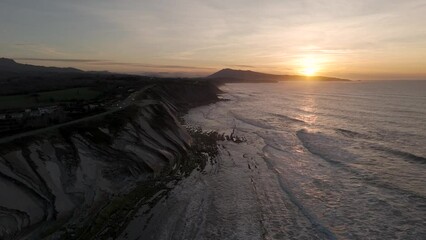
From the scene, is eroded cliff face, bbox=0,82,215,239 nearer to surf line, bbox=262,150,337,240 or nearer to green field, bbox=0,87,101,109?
surf line, bbox=262,150,337,240

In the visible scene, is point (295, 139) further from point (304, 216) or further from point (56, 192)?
point (56, 192)

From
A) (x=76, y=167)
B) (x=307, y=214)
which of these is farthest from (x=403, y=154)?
(x=76, y=167)

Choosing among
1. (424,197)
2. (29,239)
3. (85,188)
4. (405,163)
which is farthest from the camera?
(405,163)

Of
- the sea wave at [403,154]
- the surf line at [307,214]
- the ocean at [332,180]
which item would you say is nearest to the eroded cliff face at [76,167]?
the ocean at [332,180]

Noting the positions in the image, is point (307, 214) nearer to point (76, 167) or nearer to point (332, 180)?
point (332, 180)

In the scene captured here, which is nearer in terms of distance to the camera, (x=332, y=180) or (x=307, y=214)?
(x=307, y=214)

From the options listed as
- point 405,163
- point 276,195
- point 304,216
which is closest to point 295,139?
point 405,163

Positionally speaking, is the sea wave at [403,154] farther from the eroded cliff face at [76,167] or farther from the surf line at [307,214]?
the eroded cliff face at [76,167]

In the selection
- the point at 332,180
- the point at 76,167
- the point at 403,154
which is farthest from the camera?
the point at 403,154

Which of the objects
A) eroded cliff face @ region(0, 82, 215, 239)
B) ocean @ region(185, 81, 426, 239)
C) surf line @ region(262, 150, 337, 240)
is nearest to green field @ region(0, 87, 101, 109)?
eroded cliff face @ region(0, 82, 215, 239)
